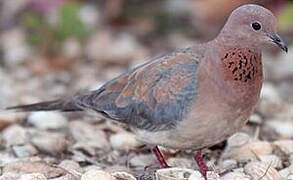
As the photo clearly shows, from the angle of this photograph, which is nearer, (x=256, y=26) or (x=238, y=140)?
(x=256, y=26)

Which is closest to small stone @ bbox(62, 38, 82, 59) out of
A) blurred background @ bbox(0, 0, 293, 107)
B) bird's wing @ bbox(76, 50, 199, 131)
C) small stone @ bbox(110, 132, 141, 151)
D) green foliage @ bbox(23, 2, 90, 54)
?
blurred background @ bbox(0, 0, 293, 107)

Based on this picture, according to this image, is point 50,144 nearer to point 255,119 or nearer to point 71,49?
point 255,119

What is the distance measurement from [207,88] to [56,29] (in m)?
2.41

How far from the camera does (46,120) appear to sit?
15.3 ft

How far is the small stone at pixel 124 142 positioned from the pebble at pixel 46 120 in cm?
39

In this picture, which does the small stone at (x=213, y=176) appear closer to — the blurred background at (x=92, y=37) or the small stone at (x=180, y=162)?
the small stone at (x=180, y=162)

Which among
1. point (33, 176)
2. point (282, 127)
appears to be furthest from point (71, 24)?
point (33, 176)

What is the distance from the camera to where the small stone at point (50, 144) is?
421cm

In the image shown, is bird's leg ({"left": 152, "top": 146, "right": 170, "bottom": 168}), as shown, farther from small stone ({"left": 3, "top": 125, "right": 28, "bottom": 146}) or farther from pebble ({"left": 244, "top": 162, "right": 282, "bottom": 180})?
small stone ({"left": 3, "top": 125, "right": 28, "bottom": 146})

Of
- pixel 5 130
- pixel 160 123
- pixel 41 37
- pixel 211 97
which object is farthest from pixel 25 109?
pixel 41 37

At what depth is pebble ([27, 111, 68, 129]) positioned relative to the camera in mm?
4617

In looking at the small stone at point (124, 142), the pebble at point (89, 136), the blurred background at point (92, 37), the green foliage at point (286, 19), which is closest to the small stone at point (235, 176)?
the small stone at point (124, 142)

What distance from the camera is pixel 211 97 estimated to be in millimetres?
3564

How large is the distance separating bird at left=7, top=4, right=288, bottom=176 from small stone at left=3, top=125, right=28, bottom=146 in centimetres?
73
